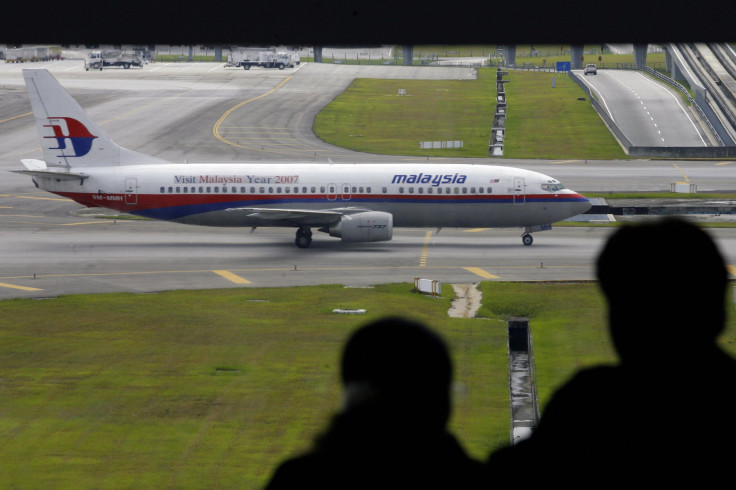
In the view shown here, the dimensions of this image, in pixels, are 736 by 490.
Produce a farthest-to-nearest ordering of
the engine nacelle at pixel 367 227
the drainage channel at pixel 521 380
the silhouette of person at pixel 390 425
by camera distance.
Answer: the engine nacelle at pixel 367 227
the drainage channel at pixel 521 380
the silhouette of person at pixel 390 425

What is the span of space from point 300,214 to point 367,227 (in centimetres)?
387

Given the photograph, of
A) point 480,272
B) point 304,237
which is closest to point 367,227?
point 304,237

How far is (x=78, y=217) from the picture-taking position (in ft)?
232

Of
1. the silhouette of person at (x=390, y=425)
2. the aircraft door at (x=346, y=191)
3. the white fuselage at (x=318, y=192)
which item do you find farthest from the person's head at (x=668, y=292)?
the aircraft door at (x=346, y=191)

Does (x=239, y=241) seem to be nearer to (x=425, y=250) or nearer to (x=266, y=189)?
(x=266, y=189)

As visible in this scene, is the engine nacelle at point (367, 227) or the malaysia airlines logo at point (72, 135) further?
the malaysia airlines logo at point (72, 135)

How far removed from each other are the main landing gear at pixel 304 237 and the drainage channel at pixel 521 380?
1888 cm

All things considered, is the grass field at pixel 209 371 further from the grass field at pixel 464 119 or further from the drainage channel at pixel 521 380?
the grass field at pixel 464 119

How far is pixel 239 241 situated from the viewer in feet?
203

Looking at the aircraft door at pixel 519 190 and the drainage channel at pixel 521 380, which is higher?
the aircraft door at pixel 519 190

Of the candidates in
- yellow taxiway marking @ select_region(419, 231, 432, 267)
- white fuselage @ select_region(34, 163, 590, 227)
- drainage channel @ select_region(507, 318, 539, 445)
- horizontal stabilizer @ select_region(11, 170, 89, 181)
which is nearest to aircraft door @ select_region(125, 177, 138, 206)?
white fuselage @ select_region(34, 163, 590, 227)

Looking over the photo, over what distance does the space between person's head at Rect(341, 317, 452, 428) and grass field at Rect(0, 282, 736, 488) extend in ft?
51.9

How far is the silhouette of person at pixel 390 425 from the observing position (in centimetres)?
365

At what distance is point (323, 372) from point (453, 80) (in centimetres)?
13081
